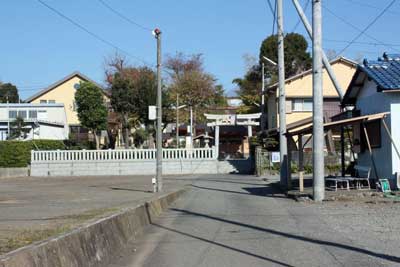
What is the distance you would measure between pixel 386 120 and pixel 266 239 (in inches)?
442

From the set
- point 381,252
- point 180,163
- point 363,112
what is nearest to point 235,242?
point 381,252

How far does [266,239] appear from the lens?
11.1m

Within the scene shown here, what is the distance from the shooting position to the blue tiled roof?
20078 millimetres

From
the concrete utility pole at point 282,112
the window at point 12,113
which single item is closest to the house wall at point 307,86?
the concrete utility pole at point 282,112

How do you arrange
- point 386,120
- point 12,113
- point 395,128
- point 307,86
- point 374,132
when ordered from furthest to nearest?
point 12,113 < point 307,86 < point 374,132 < point 386,120 < point 395,128

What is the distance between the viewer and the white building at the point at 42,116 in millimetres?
57938

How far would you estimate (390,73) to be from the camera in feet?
69.2

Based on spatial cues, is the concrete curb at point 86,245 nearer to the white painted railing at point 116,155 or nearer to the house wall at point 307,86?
the white painted railing at point 116,155

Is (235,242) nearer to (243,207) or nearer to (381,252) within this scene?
(381,252)

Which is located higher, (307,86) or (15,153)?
(307,86)

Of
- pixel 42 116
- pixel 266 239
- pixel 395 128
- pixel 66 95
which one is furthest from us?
pixel 66 95

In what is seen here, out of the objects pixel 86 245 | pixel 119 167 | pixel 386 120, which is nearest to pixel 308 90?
pixel 119 167

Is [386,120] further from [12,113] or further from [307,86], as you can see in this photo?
[12,113]

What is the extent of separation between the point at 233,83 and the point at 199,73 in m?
11.1
